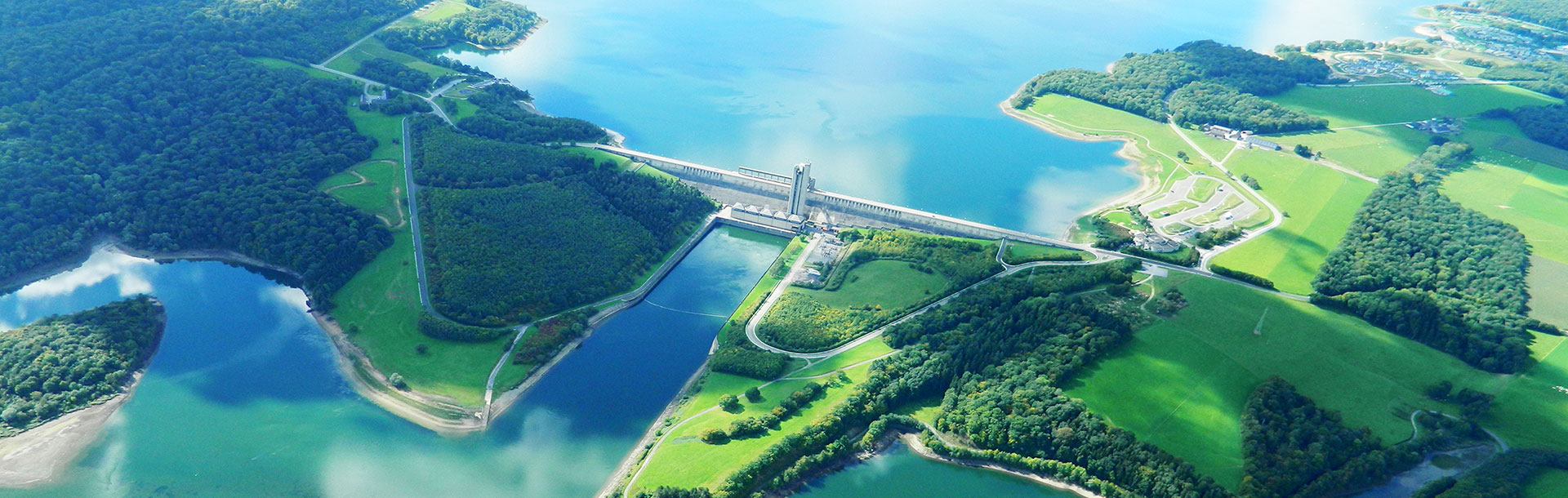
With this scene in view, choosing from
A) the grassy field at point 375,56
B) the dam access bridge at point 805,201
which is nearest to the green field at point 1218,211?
the dam access bridge at point 805,201

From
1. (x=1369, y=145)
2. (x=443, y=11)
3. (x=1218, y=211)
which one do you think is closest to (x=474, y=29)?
(x=443, y=11)

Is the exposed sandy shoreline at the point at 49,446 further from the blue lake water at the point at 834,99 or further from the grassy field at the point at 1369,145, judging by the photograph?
the grassy field at the point at 1369,145

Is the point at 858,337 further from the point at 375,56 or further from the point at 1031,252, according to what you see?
the point at 375,56

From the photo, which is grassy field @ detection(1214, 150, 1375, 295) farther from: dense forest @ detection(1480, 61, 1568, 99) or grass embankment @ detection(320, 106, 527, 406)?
grass embankment @ detection(320, 106, 527, 406)

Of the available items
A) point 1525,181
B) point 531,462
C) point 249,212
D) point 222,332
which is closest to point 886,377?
point 531,462

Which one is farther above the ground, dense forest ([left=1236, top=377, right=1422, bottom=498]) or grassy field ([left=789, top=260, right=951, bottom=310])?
dense forest ([left=1236, top=377, right=1422, bottom=498])

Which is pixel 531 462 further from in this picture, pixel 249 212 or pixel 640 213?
pixel 249 212

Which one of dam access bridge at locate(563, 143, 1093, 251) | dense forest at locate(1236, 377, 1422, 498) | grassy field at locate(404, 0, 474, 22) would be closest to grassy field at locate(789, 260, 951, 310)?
dam access bridge at locate(563, 143, 1093, 251)

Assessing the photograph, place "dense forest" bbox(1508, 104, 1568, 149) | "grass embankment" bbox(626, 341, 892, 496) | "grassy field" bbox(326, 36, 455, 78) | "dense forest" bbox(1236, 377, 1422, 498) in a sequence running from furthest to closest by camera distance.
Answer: "dense forest" bbox(1508, 104, 1568, 149) → "grassy field" bbox(326, 36, 455, 78) → "grass embankment" bbox(626, 341, 892, 496) → "dense forest" bbox(1236, 377, 1422, 498)
